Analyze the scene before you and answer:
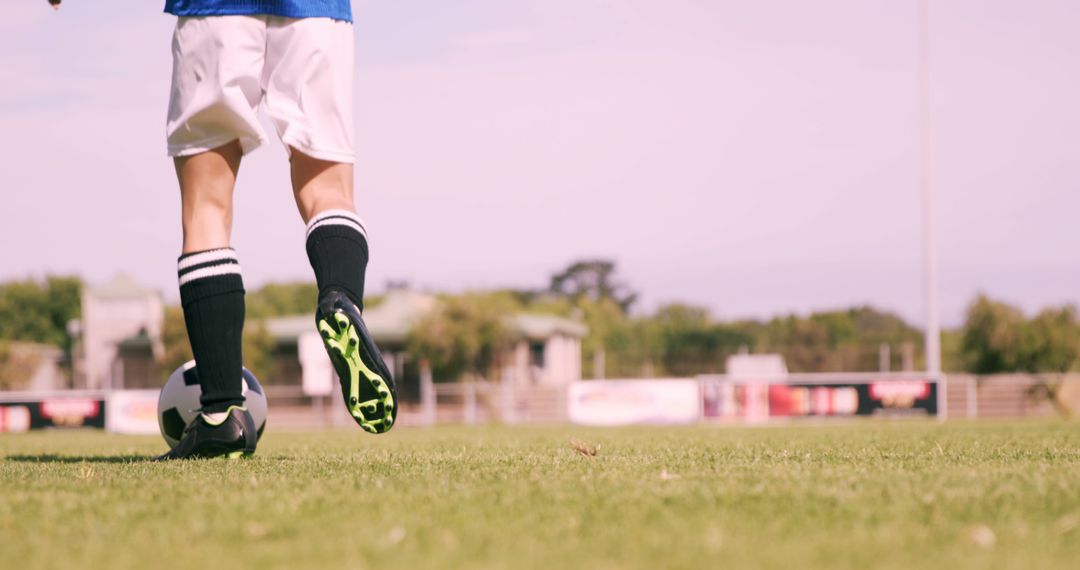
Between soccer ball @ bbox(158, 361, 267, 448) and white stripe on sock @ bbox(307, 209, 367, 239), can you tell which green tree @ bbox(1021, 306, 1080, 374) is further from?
white stripe on sock @ bbox(307, 209, 367, 239)

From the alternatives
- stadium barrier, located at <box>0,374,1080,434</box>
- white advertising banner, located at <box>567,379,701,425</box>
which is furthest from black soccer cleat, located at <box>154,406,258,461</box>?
white advertising banner, located at <box>567,379,701,425</box>

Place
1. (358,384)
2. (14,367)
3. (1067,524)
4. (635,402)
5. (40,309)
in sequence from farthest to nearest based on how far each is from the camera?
1. (40,309)
2. (14,367)
3. (635,402)
4. (358,384)
5. (1067,524)

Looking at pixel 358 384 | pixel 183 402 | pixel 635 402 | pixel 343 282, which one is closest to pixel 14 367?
pixel 635 402

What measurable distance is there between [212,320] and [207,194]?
380 mm

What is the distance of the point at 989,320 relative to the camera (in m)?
40.0

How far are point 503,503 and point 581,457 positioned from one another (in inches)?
56.1

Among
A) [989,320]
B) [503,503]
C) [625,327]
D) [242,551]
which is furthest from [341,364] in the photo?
A: [625,327]

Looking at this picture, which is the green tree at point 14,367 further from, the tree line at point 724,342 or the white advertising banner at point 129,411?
the white advertising banner at point 129,411

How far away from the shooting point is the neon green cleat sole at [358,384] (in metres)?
3.39

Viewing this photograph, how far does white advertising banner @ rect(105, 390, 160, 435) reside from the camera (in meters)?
25.6

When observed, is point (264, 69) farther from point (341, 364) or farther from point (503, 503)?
point (503, 503)

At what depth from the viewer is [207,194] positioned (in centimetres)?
378

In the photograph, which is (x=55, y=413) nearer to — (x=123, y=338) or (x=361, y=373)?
(x=123, y=338)

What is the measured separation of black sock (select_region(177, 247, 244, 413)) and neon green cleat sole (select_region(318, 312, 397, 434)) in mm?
508
